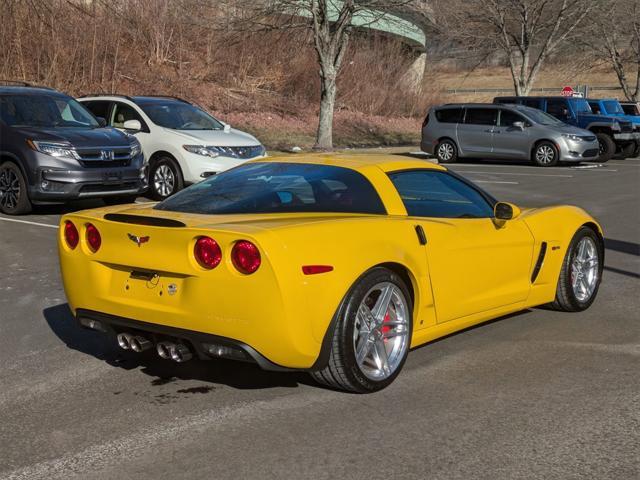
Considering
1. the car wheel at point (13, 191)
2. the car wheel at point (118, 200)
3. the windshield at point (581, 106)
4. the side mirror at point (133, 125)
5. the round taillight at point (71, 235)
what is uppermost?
the windshield at point (581, 106)

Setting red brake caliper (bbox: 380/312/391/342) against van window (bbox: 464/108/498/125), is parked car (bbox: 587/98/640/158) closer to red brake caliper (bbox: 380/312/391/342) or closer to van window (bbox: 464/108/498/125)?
van window (bbox: 464/108/498/125)

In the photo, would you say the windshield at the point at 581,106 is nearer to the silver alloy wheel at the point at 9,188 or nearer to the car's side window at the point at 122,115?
the car's side window at the point at 122,115

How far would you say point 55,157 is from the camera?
12.2 metres

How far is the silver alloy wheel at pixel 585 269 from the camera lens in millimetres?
6801

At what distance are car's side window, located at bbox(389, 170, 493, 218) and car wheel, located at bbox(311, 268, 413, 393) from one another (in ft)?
2.37

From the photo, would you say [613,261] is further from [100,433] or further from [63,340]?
[100,433]

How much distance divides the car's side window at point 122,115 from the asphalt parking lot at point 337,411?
8780 millimetres

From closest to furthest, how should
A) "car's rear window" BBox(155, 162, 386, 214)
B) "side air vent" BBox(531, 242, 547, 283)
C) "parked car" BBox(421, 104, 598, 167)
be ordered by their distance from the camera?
"car's rear window" BBox(155, 162, 386, 214) → "side air vent" BBox(531, 242, 547, 283) → "parked car" BBox(421, 104, 598, 167)

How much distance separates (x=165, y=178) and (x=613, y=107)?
18882mm

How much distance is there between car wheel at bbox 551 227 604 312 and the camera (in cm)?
667

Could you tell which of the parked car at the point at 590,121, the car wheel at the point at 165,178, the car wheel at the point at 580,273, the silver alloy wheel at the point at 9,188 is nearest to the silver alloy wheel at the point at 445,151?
the parked car at the point at 590,121

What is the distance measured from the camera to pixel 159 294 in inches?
187

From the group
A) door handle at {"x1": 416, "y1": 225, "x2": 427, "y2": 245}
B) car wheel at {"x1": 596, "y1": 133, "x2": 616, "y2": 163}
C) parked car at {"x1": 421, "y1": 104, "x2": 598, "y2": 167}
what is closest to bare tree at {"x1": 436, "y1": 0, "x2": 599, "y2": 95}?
car wheel at {"x1": 596, "y1": 133, "x2": 616, "y2": 163}

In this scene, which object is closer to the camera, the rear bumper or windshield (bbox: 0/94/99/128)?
the rear bumper
